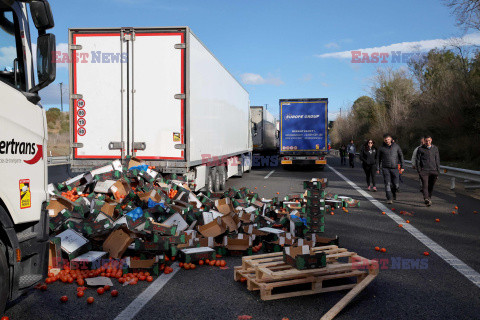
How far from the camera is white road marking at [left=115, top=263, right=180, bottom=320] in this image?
172 inches

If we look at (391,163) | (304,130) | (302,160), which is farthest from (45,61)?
(304,130)

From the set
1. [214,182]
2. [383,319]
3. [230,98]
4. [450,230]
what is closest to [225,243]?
[383,319]

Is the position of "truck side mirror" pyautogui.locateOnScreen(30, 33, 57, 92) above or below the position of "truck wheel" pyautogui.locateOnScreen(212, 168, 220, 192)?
above

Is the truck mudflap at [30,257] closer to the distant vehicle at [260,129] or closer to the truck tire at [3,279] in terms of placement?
the truck tire at [3,279]

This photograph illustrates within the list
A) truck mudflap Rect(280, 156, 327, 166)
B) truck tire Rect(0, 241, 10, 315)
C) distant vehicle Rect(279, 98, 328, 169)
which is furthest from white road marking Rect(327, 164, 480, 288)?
distant vehicle Rect(279, 98, 328, 169)

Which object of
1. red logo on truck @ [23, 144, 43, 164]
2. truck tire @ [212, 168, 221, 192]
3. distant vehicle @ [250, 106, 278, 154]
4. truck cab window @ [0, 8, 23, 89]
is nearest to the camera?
truck cab window @ [0, 8, 23, 89]

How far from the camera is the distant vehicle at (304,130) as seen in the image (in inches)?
1030

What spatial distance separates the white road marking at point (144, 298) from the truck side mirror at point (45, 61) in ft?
7.30

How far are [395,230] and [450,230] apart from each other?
40.4 inches

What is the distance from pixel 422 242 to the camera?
755cm

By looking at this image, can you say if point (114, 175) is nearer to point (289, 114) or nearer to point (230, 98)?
point (230, 98)

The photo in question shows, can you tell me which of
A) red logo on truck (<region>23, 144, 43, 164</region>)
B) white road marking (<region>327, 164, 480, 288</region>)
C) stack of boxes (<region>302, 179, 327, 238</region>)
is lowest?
white road marking (<region>327, 164, 480, 288</region>)

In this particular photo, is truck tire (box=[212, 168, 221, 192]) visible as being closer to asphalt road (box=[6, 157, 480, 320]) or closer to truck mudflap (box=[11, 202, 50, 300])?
asphalt road (box=[6, 157, 480, 320])

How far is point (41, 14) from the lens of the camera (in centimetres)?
392
